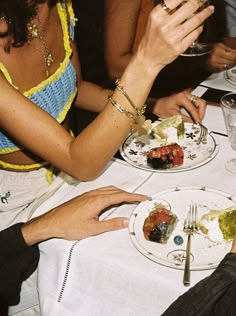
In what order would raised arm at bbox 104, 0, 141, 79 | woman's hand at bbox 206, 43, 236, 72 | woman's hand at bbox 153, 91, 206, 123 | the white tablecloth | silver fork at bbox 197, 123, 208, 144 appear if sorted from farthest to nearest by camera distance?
1. raised arm at bbox 104, 0, 141, 79
2. woman's hand at bbox 206, 43, 236, 72
3. woman's hand at bbox 153, 91, 206, 123
4. silver fork at bbox 197, 123, 208, 144
5. the white tablecloth

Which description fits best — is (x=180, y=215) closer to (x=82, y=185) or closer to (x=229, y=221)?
(x=229, y=221)

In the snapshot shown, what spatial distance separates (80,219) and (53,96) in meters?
0.51

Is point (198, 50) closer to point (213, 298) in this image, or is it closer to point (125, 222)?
point (125, 222)

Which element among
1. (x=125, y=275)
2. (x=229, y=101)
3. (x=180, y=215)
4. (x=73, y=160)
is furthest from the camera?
(x=229, y=101)

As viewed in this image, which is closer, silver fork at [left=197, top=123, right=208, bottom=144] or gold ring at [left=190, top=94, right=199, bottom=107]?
silver fork at [left=197, top=123, right=208, bottom=144]

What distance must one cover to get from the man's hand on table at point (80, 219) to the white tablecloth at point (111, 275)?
2 cm

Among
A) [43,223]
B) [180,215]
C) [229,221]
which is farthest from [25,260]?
[229,221]

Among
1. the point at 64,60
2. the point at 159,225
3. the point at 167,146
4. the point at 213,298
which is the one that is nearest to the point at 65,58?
the point at 64,60

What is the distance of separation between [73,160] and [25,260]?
27 cm

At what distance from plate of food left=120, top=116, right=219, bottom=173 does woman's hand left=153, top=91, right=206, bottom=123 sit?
53mm

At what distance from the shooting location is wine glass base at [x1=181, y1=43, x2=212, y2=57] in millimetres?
1711

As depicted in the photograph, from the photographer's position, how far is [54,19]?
1.65m

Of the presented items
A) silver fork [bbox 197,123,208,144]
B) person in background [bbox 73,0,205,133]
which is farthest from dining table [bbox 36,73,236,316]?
person in background [bbox 73,0,205,133]

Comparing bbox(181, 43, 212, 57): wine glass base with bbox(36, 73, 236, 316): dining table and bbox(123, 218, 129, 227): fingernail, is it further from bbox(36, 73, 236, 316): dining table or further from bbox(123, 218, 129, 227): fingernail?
bbox(123, 218, 129, 227): fingernail
